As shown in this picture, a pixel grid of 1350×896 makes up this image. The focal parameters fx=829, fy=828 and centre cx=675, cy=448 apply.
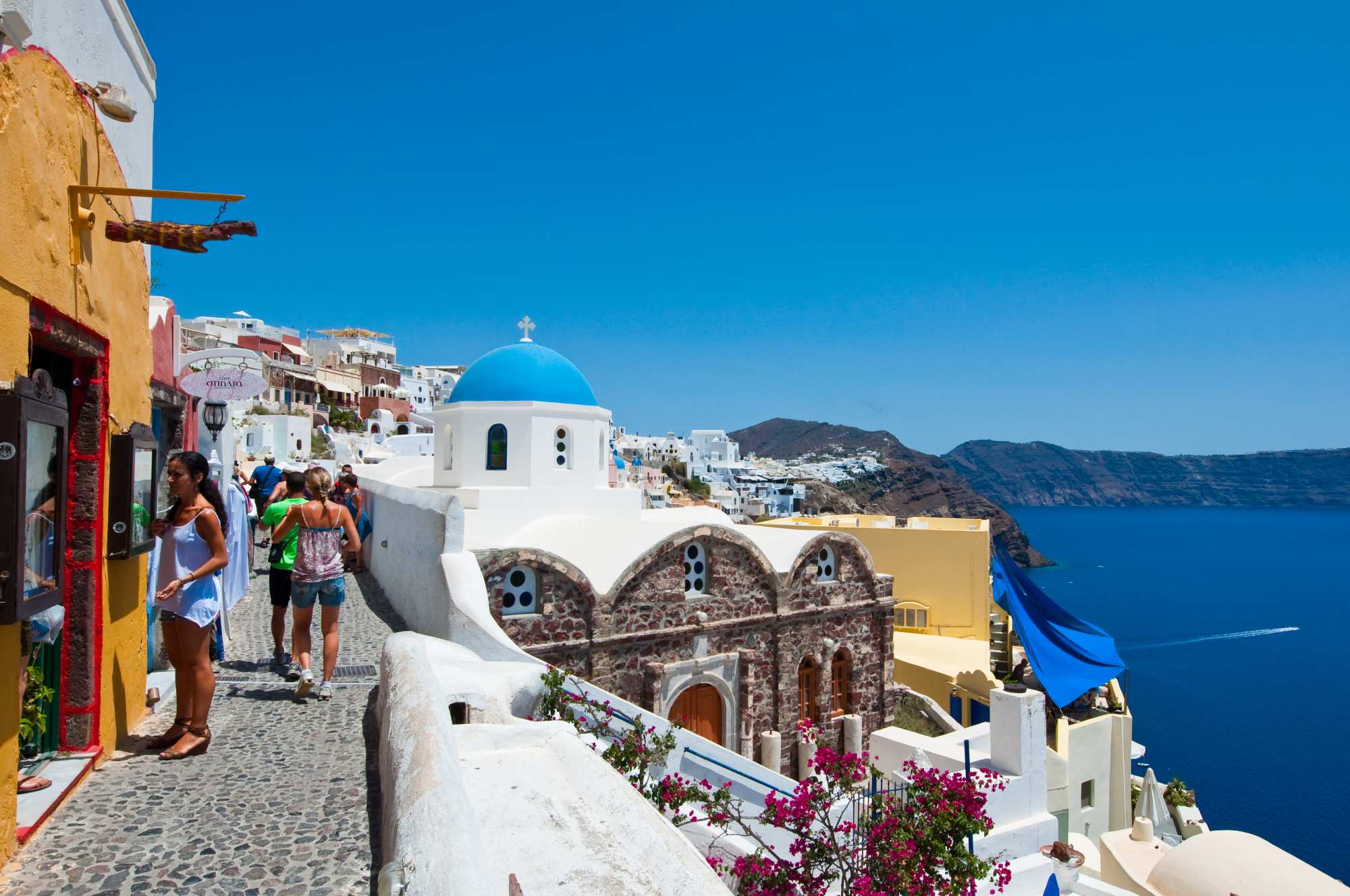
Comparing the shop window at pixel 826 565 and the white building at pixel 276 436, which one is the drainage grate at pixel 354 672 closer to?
the shop window at pixel 826 565

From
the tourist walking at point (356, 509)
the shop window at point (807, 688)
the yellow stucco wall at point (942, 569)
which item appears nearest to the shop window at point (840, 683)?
the shop window at point (807, 688)

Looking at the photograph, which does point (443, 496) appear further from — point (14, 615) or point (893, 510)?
point (893, 510)

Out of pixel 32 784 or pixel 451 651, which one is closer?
pixel 32 784

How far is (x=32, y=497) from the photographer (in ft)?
9.70

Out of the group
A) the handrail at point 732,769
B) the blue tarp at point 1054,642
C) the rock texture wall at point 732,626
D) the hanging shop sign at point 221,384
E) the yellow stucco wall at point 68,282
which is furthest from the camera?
the blue tarp at point 1054,642

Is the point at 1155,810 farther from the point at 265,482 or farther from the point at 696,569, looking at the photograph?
the point at 265,482

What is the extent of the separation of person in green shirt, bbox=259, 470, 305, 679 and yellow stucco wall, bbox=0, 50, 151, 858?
114cm

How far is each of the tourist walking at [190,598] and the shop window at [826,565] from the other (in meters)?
8.94

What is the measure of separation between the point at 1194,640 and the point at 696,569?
51.3m

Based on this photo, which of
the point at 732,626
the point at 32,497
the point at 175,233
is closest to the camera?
the point at 32,497

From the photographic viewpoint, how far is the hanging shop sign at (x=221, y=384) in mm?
7184

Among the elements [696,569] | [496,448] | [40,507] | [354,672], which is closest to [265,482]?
[496,448]

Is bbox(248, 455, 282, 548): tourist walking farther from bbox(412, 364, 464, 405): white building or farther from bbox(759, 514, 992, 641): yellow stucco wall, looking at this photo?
bbox(412, 364, 464, 405): white building

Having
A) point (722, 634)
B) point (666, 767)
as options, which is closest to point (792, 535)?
point (722, 634)
